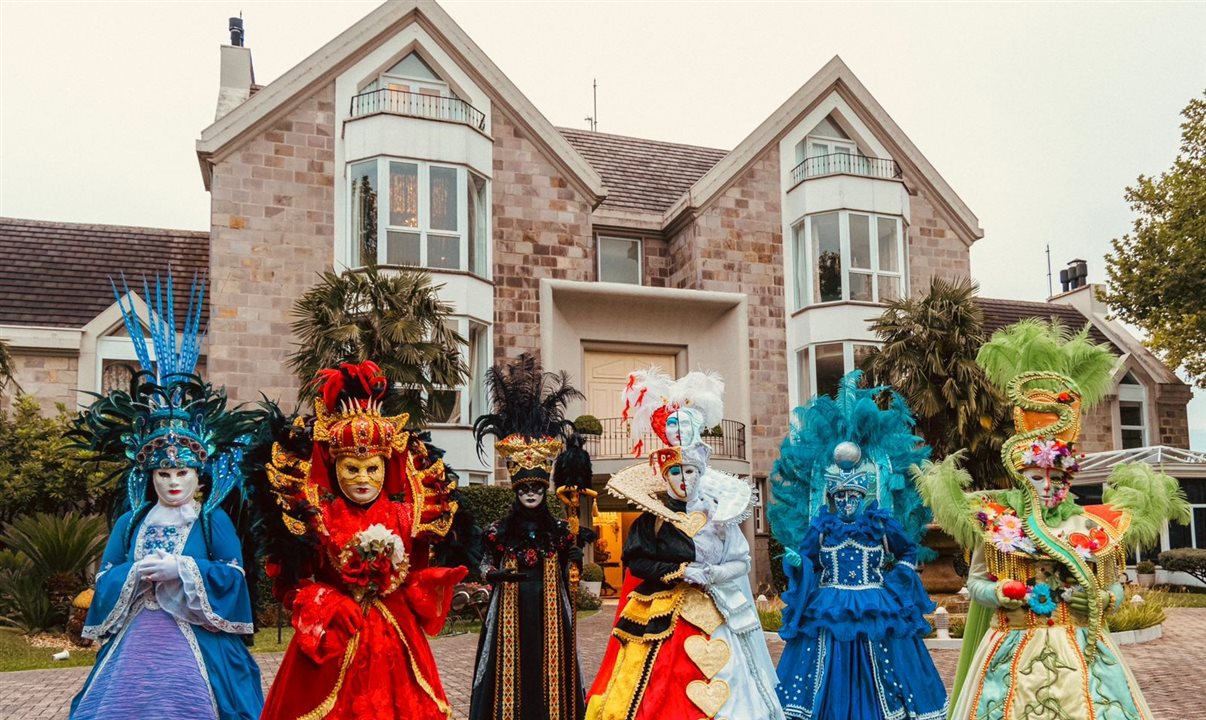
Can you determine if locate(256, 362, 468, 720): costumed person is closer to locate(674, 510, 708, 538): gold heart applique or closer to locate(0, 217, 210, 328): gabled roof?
locate(674, 510, 708, 538): gold heart applique

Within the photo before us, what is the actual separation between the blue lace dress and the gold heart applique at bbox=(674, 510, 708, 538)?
163 cm

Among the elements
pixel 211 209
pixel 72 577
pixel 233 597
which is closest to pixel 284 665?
pixel 233 597

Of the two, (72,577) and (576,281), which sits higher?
(576,281)

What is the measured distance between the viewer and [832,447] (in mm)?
8273

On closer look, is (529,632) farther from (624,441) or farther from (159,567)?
(624,441)

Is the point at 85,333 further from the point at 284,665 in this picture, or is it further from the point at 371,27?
the point at 284,665

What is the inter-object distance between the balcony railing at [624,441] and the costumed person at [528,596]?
573 inches

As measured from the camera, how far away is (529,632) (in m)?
7.25

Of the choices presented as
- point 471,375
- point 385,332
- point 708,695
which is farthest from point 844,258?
point 708,695

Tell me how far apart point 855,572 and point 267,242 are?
15.4 metres

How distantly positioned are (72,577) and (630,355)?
40.5 ft

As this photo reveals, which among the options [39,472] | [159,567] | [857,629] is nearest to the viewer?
[159,567]

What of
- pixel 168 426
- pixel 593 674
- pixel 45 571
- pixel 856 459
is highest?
pixel 168 426

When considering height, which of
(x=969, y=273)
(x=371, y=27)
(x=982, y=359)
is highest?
(x=371, y=27)
